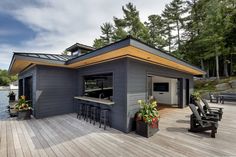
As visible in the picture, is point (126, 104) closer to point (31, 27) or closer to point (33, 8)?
point (33, 8)

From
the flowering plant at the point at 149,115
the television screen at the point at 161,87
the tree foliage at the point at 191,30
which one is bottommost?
the flowering plant at the point at 149,115

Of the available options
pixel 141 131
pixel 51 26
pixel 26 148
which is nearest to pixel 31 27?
pixel 51 26

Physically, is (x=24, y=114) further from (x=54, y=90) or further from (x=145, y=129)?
(x=145, y=129)

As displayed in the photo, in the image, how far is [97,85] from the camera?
25.2 feet

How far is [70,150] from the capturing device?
114 inches

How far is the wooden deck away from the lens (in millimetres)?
2809

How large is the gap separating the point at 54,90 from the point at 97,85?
2.44m

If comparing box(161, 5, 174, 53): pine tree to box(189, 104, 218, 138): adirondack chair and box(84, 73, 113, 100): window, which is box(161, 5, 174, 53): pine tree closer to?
box(84, 73, 113, 100): window

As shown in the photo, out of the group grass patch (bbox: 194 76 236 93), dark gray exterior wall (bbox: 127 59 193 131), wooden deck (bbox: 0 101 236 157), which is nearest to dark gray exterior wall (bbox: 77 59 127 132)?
dark gray exterior wall (bbox: 127 59 193 131)

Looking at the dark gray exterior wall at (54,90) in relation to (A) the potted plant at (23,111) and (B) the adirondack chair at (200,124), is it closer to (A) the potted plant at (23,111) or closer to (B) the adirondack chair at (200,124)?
(A) the potted plant at (23,111)

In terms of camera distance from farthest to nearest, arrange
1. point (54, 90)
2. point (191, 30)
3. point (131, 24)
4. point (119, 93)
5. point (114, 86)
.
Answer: point (191, 30), point (131, 24), point (54, 90), point (114, 86), point (119, 93)

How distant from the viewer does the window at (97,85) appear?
22.2 ft

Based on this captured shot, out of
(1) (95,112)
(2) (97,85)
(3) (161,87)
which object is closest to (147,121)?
(1) (95,112)

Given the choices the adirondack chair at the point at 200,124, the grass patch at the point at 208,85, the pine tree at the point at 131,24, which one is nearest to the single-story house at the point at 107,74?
the adirondack chair at the point at 200,124
